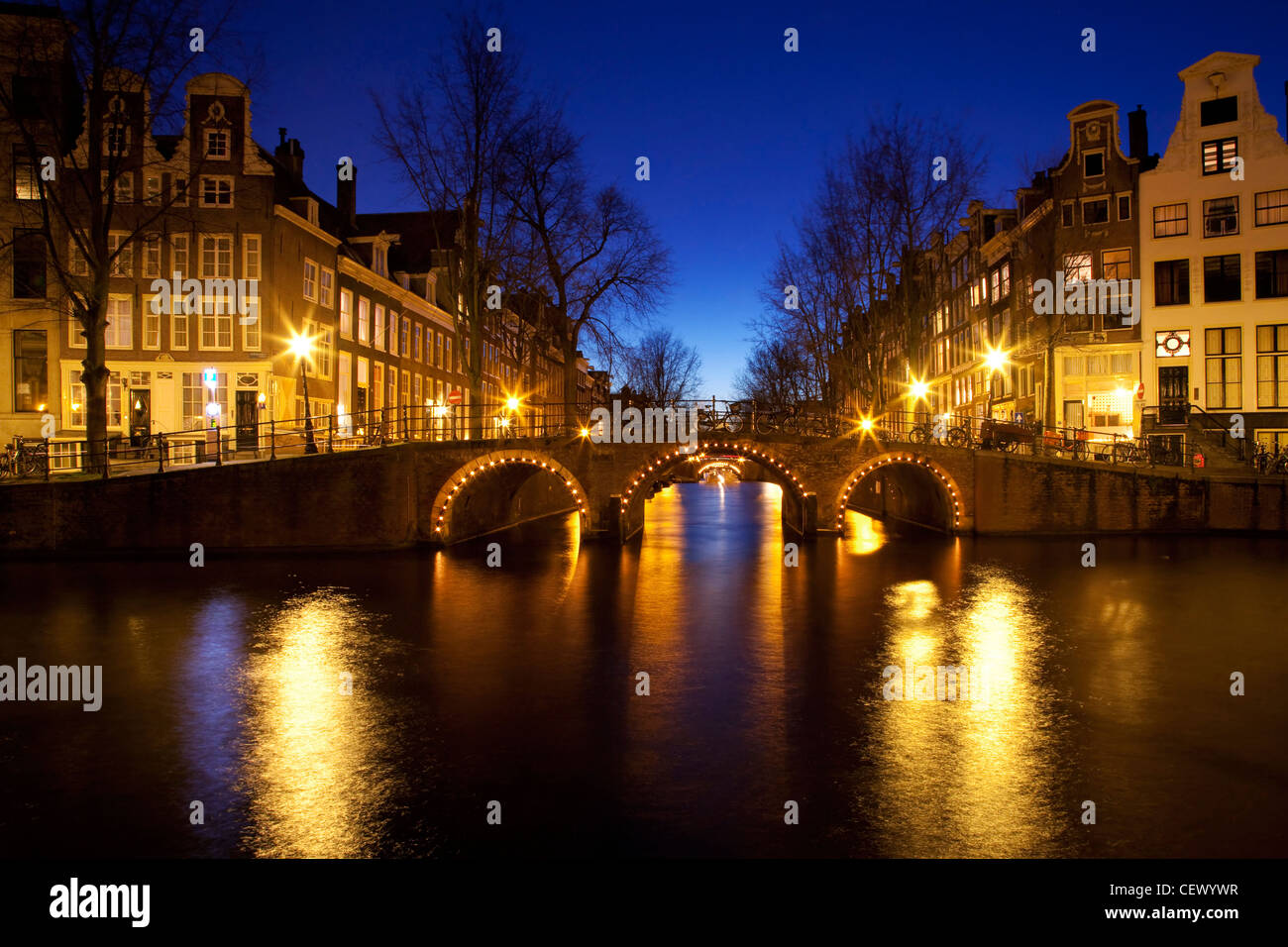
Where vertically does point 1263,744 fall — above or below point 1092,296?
below

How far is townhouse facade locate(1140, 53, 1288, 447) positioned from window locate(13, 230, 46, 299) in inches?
1868

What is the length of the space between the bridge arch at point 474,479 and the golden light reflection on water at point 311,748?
15.0 meters

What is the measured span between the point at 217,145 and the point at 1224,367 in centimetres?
4482

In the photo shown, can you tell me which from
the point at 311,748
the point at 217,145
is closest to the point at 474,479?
the point at 217,145

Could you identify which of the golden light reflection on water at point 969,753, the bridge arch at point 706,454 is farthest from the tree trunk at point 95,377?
the golden light reflection on water at point 969,753

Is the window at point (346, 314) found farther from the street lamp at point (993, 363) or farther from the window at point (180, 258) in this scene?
the street lamp at point (993, 363)

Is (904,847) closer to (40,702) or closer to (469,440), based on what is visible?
(40,702)

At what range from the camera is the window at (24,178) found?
35.9 metres

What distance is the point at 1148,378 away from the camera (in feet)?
134

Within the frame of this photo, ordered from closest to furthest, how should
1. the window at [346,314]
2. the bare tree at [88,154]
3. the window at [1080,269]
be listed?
the bare tree at [88,154]
the window at [1080,269]
the window at [346,314]

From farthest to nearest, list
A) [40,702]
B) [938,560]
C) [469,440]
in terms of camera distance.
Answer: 1. [469,440]
2. [938,560]
3. [40,702]
